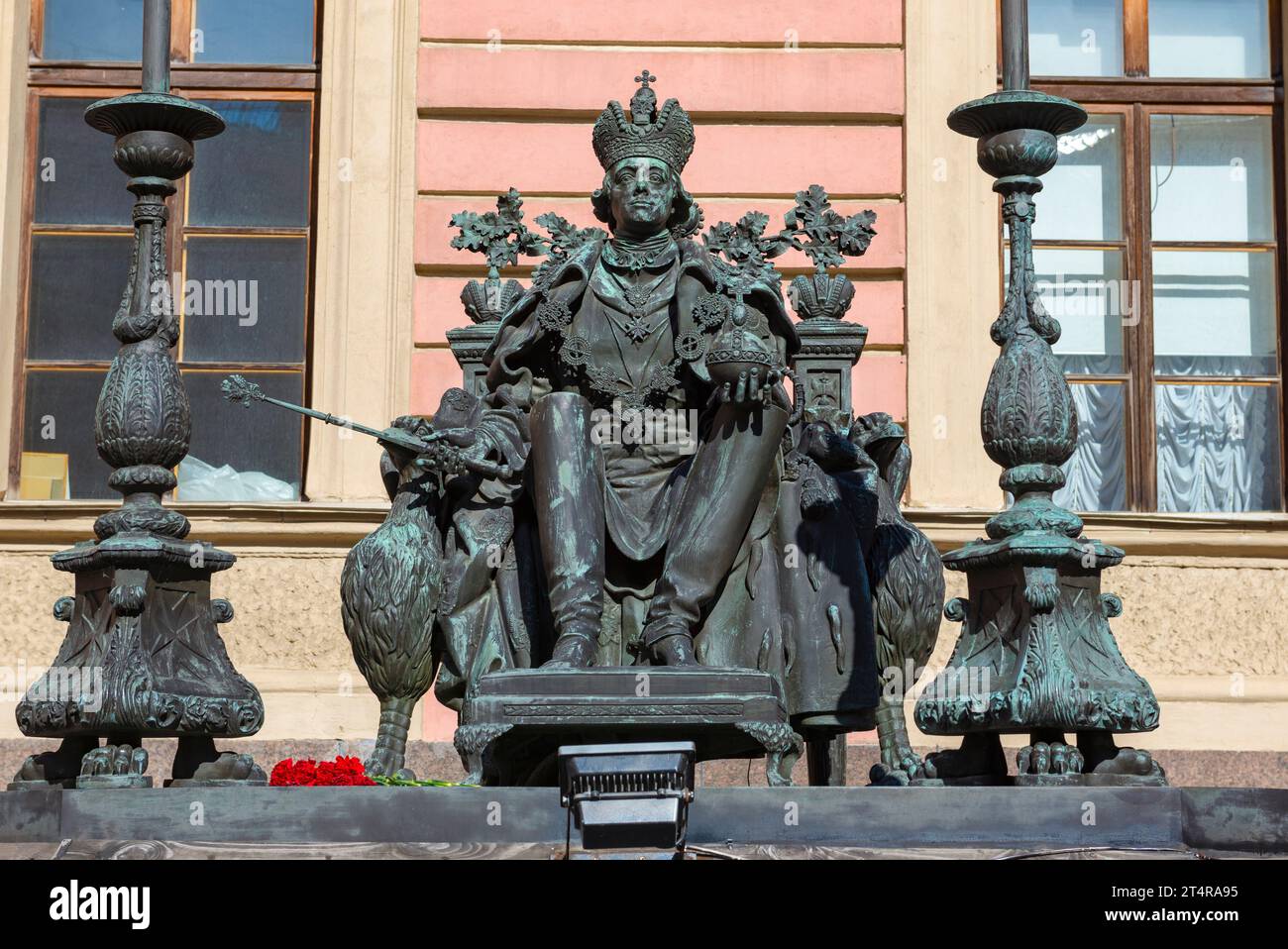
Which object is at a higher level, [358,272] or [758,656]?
[358,272]

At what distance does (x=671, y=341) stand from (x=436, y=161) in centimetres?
485

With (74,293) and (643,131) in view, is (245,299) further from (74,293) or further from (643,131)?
(643,131)

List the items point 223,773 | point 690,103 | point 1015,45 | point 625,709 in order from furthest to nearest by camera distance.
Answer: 1. point 690,103
2. point 1015,45
3. point 223,773
4. point 625,709

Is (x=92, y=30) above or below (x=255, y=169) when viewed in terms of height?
above

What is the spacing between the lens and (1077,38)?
11922 millimetres

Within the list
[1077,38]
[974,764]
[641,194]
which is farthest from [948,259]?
[974,764]

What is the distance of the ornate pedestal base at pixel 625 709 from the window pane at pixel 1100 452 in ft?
18.5

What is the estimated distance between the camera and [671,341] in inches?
267

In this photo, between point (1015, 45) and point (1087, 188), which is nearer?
point (1015, 45)

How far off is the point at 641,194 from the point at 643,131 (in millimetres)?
199

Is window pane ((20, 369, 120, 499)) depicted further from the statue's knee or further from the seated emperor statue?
the statue's knee
